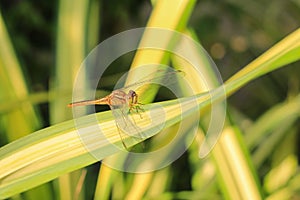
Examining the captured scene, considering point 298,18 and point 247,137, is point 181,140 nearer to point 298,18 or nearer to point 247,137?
point 247,137

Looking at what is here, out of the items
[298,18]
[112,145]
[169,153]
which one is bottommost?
[112,145]

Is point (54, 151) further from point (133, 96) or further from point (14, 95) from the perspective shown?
point (14, 95)

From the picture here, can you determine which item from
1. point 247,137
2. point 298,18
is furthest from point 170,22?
point 298,18

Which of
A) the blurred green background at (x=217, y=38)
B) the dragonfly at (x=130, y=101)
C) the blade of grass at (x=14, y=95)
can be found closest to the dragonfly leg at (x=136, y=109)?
the dragonfly at (x=130, y=101)

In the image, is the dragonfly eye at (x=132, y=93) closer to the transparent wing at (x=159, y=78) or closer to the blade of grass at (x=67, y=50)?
the transparent wing at (x=159, y=78)

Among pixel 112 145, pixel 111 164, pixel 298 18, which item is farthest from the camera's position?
pixel 298 18

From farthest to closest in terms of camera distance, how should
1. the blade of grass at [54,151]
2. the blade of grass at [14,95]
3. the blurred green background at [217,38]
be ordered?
the blurred green background at [217,38], the blade of grass at [14,95], the blade of grass at [54,151]

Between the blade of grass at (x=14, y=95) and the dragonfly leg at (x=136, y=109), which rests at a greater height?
the blade of grass at (x=14, y=95)
